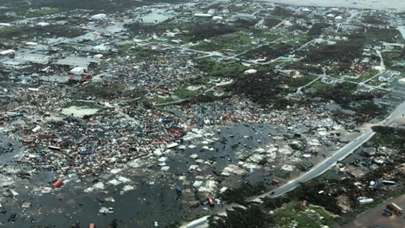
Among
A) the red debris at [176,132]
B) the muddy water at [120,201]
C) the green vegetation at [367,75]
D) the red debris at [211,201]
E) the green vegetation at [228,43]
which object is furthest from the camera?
the green vegetation at [228,43]

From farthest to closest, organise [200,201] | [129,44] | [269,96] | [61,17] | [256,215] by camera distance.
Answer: [61,17] < [129,44] < [269,96] < [200,201] < [256,215]

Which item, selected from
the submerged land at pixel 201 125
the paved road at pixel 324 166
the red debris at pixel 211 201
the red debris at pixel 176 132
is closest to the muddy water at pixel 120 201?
the submerged land at pixel 201 125

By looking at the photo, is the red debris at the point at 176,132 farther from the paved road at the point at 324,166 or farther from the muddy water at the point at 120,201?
the paved road at the point at 324,166

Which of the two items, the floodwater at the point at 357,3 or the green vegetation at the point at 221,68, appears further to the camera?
the floodwater at the point at 357,3

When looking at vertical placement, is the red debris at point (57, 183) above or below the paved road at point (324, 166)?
above

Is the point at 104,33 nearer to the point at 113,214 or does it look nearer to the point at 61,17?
the point at 61,17

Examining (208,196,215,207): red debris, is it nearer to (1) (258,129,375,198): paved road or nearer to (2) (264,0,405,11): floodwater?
(1) (258,129,375,198): paved road

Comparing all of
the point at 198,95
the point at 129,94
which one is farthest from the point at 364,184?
the point at 129,94

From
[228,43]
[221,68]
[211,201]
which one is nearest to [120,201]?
[211,201]
